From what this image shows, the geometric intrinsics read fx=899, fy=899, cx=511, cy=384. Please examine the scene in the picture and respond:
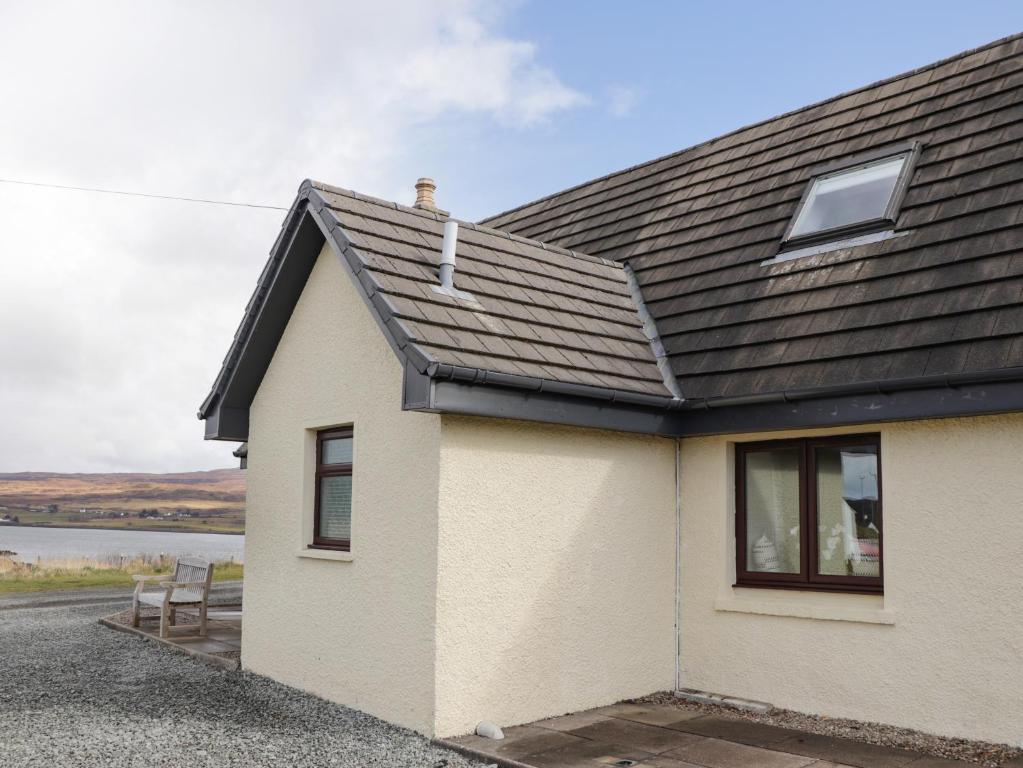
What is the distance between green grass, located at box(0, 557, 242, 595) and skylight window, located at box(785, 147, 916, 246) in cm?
1365

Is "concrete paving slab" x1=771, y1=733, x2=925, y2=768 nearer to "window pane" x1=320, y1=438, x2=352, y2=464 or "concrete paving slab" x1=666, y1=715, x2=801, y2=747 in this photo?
"concrete paving slab" x1=666, y1=715, x2=801, y2=747

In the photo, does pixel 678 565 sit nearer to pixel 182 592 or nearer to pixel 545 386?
pixel 545 386

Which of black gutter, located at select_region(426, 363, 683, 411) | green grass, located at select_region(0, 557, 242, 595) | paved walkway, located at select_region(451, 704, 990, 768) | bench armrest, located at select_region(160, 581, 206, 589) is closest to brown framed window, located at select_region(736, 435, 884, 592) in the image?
black gutter, located at select_region(426, 363, 683, 411)

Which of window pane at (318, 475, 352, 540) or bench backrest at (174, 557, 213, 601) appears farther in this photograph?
→ bench backrest at (174, 557, 213, 601)

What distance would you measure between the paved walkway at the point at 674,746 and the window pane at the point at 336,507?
244 cm

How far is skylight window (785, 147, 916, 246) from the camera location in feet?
28.1

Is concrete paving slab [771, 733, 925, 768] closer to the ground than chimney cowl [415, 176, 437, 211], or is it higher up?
closer to the ground

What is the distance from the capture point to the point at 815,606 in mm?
7539

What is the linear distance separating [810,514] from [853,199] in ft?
10.9

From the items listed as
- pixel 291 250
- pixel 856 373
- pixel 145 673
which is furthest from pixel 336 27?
pixel 145 673

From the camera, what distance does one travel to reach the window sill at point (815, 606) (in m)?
7.14

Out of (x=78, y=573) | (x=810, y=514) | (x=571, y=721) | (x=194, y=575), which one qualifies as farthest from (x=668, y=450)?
(x=78, y=573)

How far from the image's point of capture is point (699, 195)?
36.3ft

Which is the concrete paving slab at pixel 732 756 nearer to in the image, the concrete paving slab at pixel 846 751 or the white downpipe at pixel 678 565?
the concrete paving slab at pixel 846 751
